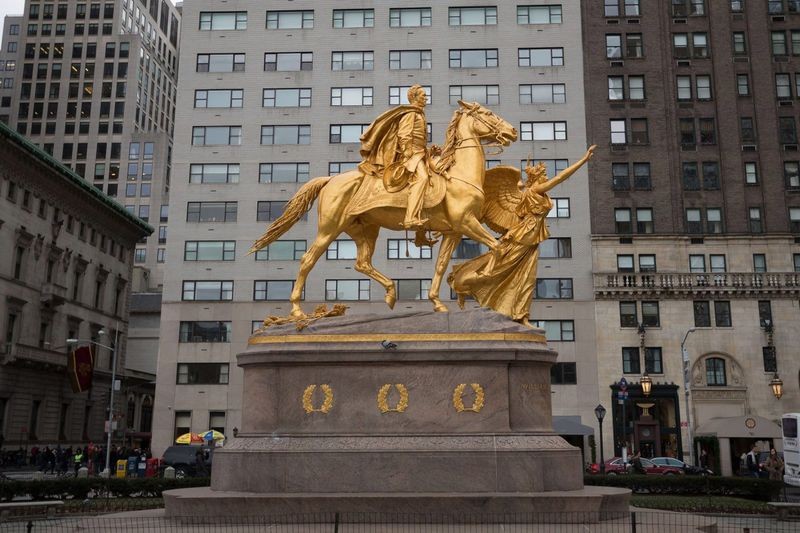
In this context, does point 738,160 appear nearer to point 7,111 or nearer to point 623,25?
point 623,25

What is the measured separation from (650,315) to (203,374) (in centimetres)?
3489

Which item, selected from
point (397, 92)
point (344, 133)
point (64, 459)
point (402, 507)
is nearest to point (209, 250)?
point (344, 133)

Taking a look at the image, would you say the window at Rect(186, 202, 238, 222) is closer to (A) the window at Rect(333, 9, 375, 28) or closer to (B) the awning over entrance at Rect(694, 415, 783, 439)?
(A) the window at Rect(333, 9, 375, 28)

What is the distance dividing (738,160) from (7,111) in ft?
386

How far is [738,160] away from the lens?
2608 inches

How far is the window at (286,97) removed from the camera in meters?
69.1

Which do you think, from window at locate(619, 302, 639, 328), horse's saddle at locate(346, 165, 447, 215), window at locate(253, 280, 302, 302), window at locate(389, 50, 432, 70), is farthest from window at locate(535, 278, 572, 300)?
horse's saddle at locate(346, 165, 447, 215)

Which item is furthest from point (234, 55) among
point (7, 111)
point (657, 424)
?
point (7, 111)

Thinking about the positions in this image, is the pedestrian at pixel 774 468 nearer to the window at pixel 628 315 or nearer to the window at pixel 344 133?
the window at pixel 628 315

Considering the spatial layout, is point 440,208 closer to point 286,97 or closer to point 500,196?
point 500,196

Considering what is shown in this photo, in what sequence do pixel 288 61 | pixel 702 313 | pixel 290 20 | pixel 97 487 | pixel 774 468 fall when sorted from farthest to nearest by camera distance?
pixel 290 20
pixel 288 61
pixel 702 313
pixel 774 468
pixel 97 487

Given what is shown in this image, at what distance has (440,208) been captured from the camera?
20812 millimetres

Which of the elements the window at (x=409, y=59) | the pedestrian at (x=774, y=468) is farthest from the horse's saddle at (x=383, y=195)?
the window at (x=409, y=59)

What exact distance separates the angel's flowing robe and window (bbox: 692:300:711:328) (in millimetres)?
44996
